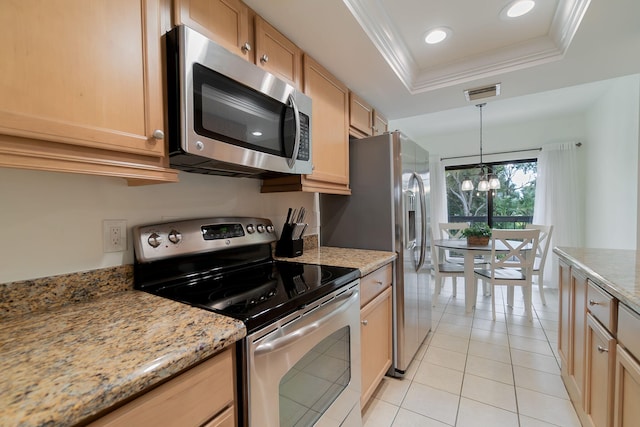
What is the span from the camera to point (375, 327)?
170 cm

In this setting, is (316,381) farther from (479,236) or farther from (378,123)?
(479,236)

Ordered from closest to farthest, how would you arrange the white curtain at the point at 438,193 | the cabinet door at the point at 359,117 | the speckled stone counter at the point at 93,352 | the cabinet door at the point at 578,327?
the speckled stone counter at the point at 93,352 → the cabinet door at the point at 578,327 → the cabinet door at the point at 359,117 → the white curtain at the point at 438,193

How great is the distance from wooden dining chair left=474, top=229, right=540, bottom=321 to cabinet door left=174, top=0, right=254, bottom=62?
2.98m

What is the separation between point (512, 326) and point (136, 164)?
11.3 feet

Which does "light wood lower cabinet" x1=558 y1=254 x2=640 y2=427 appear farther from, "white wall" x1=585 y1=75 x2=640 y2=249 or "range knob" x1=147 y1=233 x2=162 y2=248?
"range knob" x1=147 y1=233 x2=162 y2=248

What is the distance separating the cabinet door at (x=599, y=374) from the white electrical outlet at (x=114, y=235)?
199 cm

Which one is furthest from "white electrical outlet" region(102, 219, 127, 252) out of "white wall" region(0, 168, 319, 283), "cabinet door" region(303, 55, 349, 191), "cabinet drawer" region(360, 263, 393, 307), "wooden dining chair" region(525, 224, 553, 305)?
"wooden dining chair" region(525, 224, 553, 305)

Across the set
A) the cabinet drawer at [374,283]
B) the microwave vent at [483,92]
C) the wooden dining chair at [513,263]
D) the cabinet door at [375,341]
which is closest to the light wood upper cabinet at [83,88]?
the cabinet drawer at [374,283]

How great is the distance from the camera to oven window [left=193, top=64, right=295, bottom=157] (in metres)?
0.98

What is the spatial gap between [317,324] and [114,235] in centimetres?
85

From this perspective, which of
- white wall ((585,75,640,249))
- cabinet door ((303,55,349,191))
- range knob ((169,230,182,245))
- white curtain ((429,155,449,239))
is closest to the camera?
range knob ((169,230,182,245))

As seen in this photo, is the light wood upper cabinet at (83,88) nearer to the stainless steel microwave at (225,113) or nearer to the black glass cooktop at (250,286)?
the stainless steel microwave at (225,113)


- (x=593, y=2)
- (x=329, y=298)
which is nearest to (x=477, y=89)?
(x=593, y=2)

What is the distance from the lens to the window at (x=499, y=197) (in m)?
4.50
